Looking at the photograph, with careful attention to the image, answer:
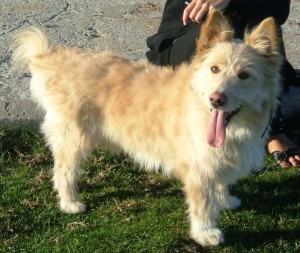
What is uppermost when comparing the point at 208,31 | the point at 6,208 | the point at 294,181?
the point at 208,31

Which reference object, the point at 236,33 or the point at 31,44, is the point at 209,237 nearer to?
the point at 236,33

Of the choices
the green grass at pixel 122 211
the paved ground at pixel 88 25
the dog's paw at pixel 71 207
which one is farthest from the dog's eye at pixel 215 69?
the paved ground at pixel 88 25

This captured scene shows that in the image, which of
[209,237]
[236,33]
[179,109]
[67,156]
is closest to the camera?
[179,109]

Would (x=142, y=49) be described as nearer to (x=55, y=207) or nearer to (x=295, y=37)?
(x=295, y=37)

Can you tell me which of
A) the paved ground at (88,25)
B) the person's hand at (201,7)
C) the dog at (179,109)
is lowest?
the paved ground at (88,25)

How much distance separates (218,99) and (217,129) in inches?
10.0

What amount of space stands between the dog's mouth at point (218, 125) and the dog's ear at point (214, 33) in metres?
0.42

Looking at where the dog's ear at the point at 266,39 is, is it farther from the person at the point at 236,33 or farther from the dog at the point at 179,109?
the person at the point at 236,33

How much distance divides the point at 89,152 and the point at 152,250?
0.83 meters

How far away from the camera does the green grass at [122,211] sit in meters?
3.80

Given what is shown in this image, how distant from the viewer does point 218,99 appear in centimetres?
312

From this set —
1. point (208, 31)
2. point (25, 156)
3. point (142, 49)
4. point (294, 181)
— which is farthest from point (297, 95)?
point (25, 156)

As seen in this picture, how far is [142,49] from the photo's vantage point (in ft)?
20.4

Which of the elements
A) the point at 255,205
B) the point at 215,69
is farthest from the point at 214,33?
the point at 255,205
